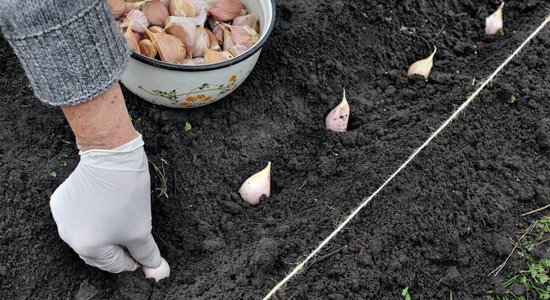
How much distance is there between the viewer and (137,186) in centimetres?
128

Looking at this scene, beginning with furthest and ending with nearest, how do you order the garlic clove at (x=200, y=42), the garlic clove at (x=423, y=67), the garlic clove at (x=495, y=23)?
the garlic clove at (x=495, y=23) < the garlic clove at (x=423, y=67) < the garlic clove at (x=200, y=42)

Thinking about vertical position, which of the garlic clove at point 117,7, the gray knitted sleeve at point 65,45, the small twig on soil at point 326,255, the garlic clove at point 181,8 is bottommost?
the small twig on soil at point 326,255

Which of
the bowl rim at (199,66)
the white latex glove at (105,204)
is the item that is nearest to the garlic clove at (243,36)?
the bowl rim at (199,66)

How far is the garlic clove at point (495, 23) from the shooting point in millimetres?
2050

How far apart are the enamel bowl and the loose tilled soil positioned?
11 centimetres

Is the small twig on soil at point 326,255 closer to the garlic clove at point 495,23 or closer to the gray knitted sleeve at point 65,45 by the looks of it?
the gray knitted sleeve at point 65,45

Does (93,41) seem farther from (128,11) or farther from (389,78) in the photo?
(389,78)

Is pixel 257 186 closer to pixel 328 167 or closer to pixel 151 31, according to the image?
pixel 328 167

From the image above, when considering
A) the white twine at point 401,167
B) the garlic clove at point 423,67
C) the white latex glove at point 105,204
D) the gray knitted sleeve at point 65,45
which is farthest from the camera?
the garlic clove at point 423,67

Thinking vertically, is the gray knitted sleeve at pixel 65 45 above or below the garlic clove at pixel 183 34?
above

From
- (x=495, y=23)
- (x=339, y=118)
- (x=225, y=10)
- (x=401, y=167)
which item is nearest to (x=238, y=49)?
(x=225, y=10)

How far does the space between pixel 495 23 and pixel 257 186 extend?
1.09 metres

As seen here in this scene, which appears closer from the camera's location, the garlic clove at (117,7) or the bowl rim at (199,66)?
the bowl rim at (199,66)

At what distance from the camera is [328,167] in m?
1.66
